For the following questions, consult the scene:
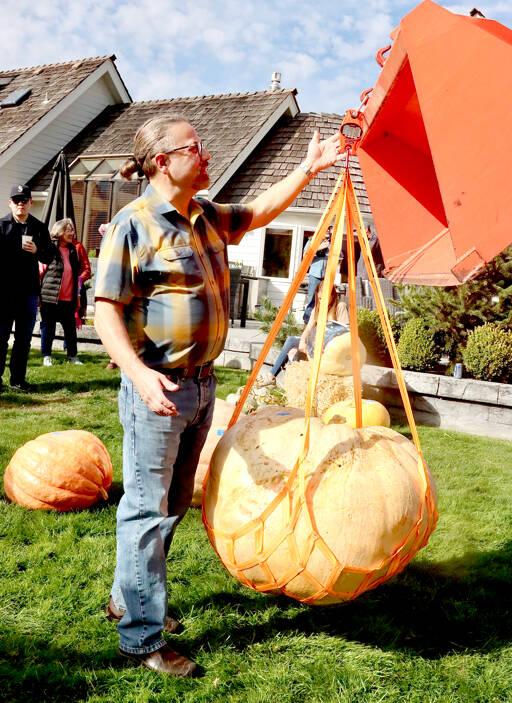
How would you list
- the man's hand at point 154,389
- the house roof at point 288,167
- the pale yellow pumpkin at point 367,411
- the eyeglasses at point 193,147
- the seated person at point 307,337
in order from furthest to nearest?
the house roof at point 288,167 → the seated person at point 307,337 → the pale yellow pumpkin at point 367,411 → the eyeglasses at point 193,147 → the man's hand at point 154,389

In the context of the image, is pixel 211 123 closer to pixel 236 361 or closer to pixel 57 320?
pixel 236 361

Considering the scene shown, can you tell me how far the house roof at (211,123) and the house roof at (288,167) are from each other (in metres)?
0.44

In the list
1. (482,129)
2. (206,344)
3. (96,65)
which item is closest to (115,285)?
(206,344)

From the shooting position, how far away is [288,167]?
16.5 metres

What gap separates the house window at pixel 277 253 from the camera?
16219mm

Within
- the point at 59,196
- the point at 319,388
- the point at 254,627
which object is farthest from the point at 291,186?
the point at 59,196

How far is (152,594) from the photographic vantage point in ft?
7.63

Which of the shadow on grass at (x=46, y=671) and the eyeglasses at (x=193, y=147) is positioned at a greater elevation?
the eyeglasses at (x=193, y=147)

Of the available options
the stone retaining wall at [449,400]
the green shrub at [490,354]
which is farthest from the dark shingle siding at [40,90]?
the green shrub at [490,354]

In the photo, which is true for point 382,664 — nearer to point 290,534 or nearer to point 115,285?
point 290,534

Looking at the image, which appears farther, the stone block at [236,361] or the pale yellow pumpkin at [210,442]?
the stone block at [236,361]

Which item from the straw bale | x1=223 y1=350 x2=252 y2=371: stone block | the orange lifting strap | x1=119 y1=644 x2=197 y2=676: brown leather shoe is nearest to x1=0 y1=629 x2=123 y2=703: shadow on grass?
x1=119 y1=644 x2=197 y2=676: brown leather shoe

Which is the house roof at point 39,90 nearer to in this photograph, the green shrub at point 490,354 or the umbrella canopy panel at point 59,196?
the umbrella canopy panel at point 59,196

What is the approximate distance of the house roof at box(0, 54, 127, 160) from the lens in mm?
18969
